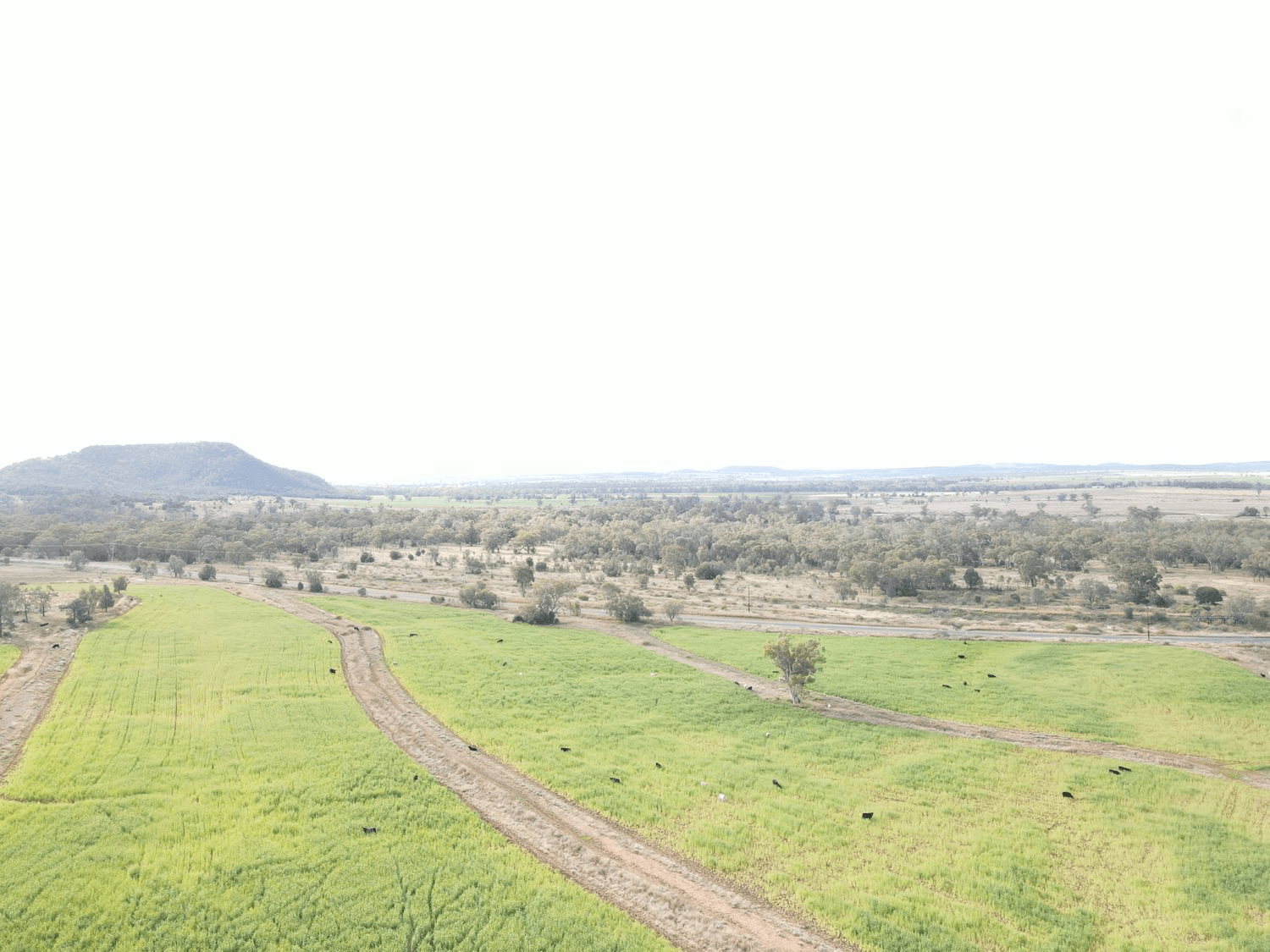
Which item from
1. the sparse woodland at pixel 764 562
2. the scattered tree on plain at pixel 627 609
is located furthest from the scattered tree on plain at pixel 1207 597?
the scattered tree on plain at pixel 627 609

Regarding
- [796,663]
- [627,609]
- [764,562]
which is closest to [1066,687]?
[796,663]

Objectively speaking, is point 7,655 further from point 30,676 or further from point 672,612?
point 672,612

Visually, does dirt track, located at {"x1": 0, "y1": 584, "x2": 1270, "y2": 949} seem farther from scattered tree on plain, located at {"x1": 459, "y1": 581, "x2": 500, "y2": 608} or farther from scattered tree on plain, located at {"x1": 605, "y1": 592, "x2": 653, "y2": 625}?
scattered tree on plain, located at {"x1": 459, "y1": 581, "x2": 500, "y2": 608}

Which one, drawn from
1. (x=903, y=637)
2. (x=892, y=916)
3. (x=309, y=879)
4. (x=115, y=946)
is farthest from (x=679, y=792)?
(x=903, y=637)

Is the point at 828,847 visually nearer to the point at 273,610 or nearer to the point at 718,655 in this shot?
the point at 718,655

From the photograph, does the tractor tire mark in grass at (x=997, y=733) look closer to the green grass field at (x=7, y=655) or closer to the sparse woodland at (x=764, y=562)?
the sparse woodland at (x=764, y=562)

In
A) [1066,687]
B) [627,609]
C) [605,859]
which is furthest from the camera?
[627,609]

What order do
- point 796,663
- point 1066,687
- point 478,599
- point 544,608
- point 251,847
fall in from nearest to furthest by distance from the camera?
1. point 251,847
2. point 796,663
3. point 1066,687
4. point 544,608
5. point 478,599
